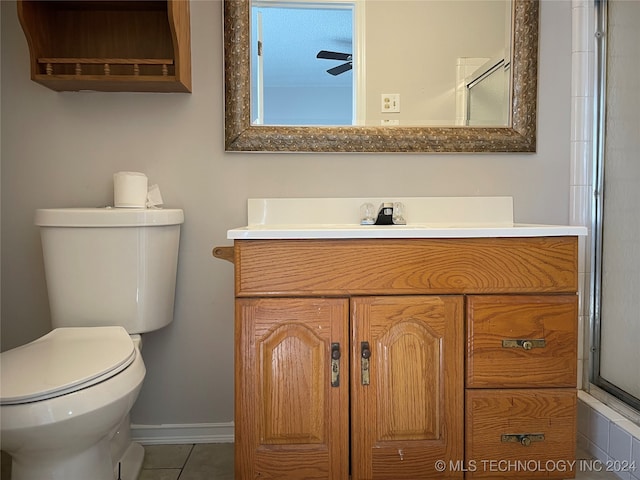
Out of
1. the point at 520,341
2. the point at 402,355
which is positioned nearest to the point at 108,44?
the point at 402,355

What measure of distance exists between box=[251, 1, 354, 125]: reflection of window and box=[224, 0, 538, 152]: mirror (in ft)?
0.11

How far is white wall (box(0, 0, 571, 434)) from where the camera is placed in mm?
1595

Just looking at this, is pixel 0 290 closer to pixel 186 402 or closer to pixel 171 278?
pixel 171 278

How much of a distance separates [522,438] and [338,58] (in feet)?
4.25

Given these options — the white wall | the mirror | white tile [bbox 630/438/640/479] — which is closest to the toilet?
the white wall

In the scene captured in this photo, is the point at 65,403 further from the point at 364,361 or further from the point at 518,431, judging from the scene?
the point at 518,431

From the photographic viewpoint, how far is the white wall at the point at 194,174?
1.59 meters

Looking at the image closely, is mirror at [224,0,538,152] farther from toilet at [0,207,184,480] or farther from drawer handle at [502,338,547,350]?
drawer handle at [502,338,547,350]

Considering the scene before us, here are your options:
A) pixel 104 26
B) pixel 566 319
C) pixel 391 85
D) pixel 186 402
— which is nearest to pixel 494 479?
pixel 566 319

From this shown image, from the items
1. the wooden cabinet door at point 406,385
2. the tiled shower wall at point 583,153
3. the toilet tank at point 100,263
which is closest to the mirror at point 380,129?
the tiled shower wall at point 583,153

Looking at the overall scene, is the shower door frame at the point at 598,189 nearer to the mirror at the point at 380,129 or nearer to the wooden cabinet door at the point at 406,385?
the mirror at the point at 380,129

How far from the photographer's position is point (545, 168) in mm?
1680

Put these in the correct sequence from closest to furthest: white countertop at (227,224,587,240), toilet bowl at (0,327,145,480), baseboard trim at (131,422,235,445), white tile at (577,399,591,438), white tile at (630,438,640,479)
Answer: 1. toilet bowl at (0,327,145,480)
2. white countertop at (227,224,587,240)
3. white tile at (630,438,640,479)
4. white tile at (577,399,591,438)
5. baseboard trim at (131,422,235,445)

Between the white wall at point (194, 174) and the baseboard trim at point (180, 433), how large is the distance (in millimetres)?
21
